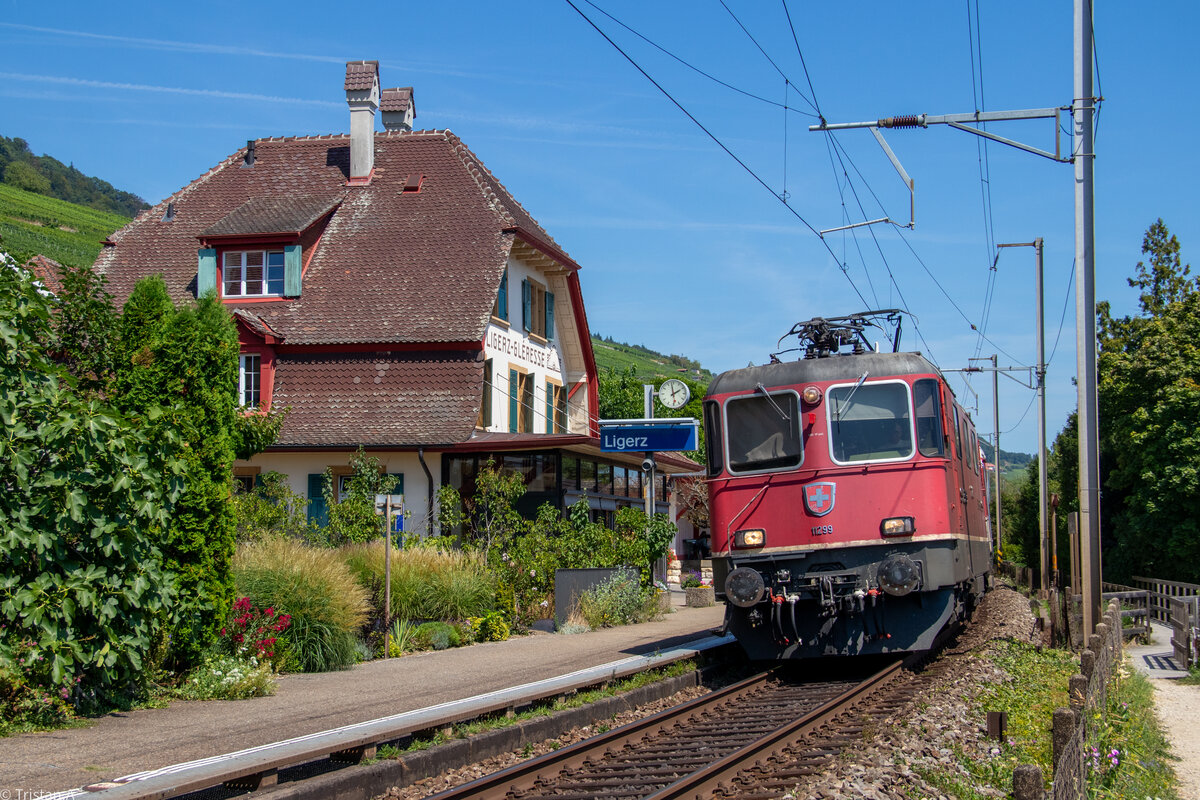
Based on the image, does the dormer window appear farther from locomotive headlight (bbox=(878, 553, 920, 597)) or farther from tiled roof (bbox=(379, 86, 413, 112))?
locomotive headlight (bbox=(878, 553, 920, 597))

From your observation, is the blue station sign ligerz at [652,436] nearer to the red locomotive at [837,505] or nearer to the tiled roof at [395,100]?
the red locomotive at [837,505]

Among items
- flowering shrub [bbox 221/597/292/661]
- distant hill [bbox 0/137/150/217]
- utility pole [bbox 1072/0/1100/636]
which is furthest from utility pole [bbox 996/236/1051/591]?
distant hill [bbox 0/137/150/217]

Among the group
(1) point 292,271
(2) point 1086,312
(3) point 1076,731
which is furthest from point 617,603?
(3) point 1076,731

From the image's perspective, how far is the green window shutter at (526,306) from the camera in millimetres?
27484

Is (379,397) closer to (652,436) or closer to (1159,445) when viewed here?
(652,436)

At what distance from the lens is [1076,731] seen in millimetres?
5852

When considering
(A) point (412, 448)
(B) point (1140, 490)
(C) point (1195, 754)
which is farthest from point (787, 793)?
(B) point (1140, 490)

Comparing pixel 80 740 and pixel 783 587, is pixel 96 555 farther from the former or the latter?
pixel 783 587

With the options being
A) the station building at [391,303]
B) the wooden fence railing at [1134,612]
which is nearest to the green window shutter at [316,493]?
the station building at [391,303]

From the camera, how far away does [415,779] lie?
789 centimetres

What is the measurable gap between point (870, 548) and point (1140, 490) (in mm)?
20263

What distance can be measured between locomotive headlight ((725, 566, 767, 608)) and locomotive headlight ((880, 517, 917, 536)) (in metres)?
1.44

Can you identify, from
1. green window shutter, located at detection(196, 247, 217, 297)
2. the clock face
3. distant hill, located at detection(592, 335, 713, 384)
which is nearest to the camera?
the clock face

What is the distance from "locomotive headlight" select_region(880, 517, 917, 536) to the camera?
469 inches
